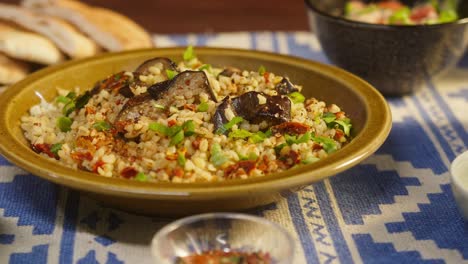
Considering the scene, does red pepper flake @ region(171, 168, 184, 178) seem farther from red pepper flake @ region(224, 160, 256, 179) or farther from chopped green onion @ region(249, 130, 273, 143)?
chopped green onion @ region(249, 130, 273, 143)

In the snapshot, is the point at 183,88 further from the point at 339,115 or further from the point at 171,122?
the point at 339,115

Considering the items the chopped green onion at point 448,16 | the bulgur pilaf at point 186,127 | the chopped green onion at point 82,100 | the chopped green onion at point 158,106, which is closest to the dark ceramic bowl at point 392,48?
the chopped green onion at point 448,16

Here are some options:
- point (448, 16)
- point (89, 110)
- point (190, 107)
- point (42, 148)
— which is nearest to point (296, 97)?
point (190, 107)

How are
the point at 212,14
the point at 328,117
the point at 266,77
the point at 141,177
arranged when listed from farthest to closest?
the point at 212,14 < the point at 266,77 < the point at 328,117 < the point at 141,177

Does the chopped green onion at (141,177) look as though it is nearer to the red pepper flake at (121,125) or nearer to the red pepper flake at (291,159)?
the red pepper flake at (121,125)

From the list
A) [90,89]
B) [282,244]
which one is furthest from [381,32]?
[282,244]
